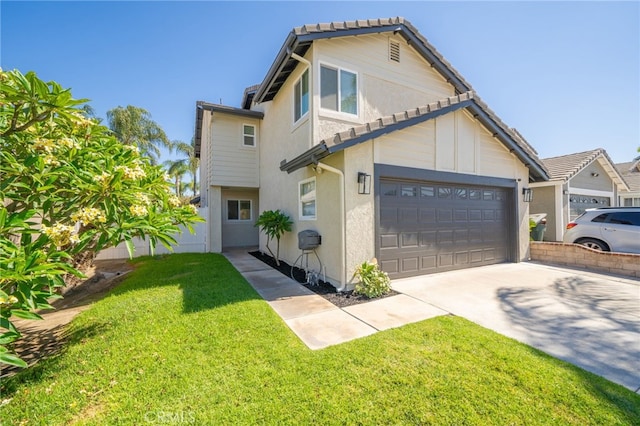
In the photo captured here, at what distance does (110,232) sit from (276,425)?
2987 mm

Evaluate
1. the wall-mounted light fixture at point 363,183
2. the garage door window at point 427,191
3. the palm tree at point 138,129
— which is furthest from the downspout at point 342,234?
the palm tree at point 138,129

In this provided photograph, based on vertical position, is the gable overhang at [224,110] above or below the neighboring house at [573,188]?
above

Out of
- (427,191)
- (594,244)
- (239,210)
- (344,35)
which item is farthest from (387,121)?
(239,210)

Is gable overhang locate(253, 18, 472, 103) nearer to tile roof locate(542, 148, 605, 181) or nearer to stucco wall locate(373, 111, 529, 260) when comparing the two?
stucco wall locate(373, 111, 529, 260)

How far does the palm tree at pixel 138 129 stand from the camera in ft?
71.9

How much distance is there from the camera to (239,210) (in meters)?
15.0

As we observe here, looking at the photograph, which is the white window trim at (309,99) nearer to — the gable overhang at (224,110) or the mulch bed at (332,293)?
the mulch bed at (332,293)

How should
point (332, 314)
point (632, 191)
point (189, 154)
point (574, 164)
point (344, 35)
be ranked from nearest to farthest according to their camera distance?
point (332, 314), point (344, 35), point (574, 164), point (632, 191), point (189, 154)

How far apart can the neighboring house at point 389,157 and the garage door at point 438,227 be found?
0.12 feet

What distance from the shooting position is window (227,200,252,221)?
1484 cm

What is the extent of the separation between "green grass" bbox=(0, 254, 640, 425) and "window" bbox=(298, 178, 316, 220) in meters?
3.93

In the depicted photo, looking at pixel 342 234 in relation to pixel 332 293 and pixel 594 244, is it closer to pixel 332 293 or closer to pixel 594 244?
pixel 332 293

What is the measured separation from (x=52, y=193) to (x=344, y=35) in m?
7.26

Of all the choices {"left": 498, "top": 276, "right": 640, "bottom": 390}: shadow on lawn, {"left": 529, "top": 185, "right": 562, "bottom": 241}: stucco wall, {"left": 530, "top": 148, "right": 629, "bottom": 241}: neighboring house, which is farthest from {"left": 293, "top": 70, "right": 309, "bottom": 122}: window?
{"left": 529, "top": 185, "right": 562, "bottom": 241}: stucco wall
